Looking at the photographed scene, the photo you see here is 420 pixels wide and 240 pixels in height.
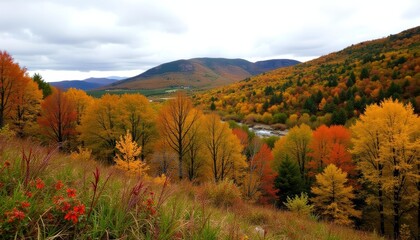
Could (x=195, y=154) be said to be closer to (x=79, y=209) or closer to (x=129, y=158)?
(x=129, y=158)

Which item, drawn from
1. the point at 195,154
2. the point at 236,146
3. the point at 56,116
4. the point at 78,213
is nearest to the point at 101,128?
the point at 56,116

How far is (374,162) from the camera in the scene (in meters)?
25.7

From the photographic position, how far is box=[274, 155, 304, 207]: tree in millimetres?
34156

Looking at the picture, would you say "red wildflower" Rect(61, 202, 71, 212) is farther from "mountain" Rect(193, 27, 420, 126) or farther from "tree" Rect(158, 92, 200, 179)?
"mountain" Rect(193, 27, 420, 126)

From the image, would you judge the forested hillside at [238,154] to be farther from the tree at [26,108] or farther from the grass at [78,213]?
the grass at [78,213]

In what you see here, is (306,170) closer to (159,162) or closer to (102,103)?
(159,162)

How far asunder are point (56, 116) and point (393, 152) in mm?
38252

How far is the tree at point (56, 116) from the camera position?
3159 cm

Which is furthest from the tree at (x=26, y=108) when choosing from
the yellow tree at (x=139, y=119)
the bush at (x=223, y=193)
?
the bush at (x=223, y=193)

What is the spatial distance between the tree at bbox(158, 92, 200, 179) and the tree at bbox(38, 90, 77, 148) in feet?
41.7

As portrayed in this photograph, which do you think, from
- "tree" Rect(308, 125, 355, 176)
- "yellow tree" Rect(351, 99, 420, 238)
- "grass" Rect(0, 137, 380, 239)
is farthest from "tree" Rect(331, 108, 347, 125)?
"grass" Rect(0, 137, 380, 239)

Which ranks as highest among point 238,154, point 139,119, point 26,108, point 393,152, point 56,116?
point 26,108

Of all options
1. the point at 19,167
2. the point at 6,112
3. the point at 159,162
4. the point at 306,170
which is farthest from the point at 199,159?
the point at 19,167

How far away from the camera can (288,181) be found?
3434 cm
